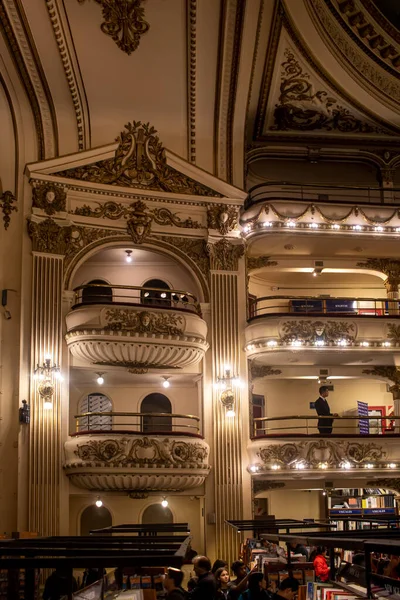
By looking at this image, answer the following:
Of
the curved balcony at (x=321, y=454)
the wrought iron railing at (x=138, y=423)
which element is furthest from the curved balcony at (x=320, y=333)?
the wrought iron railing at (x=138, y=423)

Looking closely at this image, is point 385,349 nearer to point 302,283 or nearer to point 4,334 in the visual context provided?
point 302,283

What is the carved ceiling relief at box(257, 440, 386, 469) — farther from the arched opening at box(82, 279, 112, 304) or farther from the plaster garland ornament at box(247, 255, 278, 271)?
the arched opening at box(82, 279, 112, 304)

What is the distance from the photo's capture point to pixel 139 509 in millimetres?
22797

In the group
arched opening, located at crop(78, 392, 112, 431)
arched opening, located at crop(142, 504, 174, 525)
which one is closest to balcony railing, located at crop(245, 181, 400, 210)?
arched opening, located at crop(78, 392, 112, 431)

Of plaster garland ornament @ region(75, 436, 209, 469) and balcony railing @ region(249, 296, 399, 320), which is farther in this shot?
balcony railing @ region(249, 296, 399, 320)

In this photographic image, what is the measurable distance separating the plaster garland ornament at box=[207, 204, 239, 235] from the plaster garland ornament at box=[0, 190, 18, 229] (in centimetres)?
499

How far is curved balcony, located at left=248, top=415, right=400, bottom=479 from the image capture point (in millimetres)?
21219

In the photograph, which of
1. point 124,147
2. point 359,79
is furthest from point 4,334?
point 359,79

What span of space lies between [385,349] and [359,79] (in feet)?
24.4

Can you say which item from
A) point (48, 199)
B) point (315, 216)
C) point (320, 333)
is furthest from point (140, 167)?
point (320, 333)

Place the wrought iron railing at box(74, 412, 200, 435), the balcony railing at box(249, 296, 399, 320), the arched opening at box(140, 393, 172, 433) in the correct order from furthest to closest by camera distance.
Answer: the balcony railing at box(249, 296, 399, 320)
the arched opening at box(140, 393, 172, 433)
the wrought iron railing at box(74, 412, 200, 435)

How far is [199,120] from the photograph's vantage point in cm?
2327

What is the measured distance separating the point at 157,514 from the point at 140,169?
29.3 feet

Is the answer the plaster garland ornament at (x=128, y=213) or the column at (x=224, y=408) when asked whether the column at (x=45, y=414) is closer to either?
the plaster garland ornament at (x=128, y=213)
